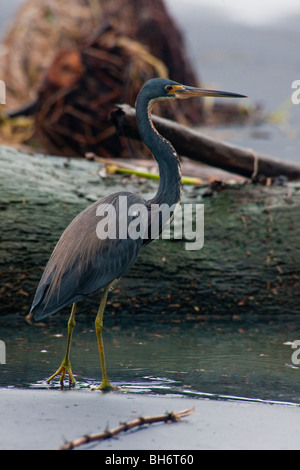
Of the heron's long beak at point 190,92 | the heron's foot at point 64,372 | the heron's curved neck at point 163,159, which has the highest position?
the heron's long beak at point 190,92

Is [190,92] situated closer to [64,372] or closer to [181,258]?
[181,258]

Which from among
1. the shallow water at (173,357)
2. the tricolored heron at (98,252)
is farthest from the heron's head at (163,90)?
the shallow water at (173,357)

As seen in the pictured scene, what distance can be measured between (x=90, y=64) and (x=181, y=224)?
4.40m

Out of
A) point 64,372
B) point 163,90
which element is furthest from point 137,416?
point 163,90

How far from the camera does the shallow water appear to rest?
440 cm

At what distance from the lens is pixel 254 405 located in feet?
13.3

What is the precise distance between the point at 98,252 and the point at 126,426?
1.23m

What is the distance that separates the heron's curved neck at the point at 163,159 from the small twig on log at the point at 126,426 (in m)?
1.43

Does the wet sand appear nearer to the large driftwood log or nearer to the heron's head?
the large driftwood log

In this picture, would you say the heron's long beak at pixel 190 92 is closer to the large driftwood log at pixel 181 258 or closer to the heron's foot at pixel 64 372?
the large driftwood log at pixel 181 258

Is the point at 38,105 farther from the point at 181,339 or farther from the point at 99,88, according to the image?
the point at 181,339

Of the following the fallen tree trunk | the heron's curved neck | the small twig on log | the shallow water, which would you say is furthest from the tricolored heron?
the fallen tree trunk

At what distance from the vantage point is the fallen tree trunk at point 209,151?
5.83 m
